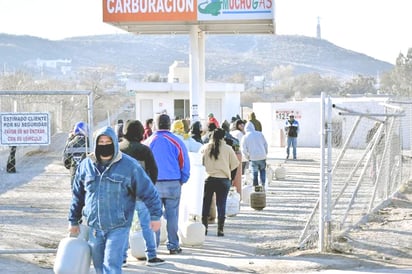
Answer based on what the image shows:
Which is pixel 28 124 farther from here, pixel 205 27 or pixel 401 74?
pixel 401 74

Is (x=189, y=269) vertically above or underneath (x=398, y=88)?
underneath

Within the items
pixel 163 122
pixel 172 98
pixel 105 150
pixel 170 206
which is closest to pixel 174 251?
pixel 170 206

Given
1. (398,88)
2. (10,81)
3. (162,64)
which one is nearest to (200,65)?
(10,81)

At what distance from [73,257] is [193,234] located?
14.0ft

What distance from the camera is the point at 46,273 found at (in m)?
9.61

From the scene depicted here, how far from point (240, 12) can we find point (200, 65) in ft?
12.3

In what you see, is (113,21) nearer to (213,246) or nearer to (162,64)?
(213,246)

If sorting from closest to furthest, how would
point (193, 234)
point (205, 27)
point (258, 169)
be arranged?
1. point (193, 234)
2. point (258, 169)
3. point (205, 27)

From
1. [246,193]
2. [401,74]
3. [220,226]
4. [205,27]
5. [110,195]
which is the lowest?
[220,226]

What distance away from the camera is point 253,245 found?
1205 centimetres

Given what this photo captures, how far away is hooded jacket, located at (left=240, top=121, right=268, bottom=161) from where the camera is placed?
54.9 ft

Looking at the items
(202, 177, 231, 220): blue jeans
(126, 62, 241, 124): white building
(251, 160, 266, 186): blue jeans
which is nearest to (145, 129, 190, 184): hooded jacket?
(202, 177, 231, 220): blue jeans

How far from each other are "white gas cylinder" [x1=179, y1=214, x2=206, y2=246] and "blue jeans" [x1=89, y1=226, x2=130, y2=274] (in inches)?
157

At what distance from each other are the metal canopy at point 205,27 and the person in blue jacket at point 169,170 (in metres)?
16.3
